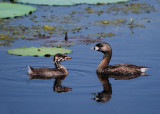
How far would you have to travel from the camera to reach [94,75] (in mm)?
14070

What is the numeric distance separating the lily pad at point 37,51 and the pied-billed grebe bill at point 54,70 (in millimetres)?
1094

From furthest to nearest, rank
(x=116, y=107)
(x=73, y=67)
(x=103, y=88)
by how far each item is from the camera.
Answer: (x=73, y=67), (x=103, y=88), (x=116, y=107)

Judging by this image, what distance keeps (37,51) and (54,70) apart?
66.8 inches

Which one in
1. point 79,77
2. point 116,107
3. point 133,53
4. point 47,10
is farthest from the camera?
point 47,10

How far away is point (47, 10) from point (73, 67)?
8.41m

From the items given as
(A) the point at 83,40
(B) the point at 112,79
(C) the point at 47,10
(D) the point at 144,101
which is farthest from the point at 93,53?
(C) the point at 47,10

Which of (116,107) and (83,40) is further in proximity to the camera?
(83,40)

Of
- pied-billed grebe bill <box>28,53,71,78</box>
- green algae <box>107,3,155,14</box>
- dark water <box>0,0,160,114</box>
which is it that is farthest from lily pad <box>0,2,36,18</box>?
pied-billed grebe bill <box>28,53,71,78</box>

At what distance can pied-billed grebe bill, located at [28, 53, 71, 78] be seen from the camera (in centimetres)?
1384

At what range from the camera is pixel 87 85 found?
12719 mm

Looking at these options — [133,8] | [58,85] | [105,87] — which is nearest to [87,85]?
[105,87]

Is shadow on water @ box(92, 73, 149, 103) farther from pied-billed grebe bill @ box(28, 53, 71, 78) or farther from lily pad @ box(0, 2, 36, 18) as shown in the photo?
lily pad @ box(0, 2, 36, 18)

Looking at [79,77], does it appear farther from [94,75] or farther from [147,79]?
[147,79]

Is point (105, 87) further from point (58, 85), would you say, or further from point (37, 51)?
point (37, 51)
